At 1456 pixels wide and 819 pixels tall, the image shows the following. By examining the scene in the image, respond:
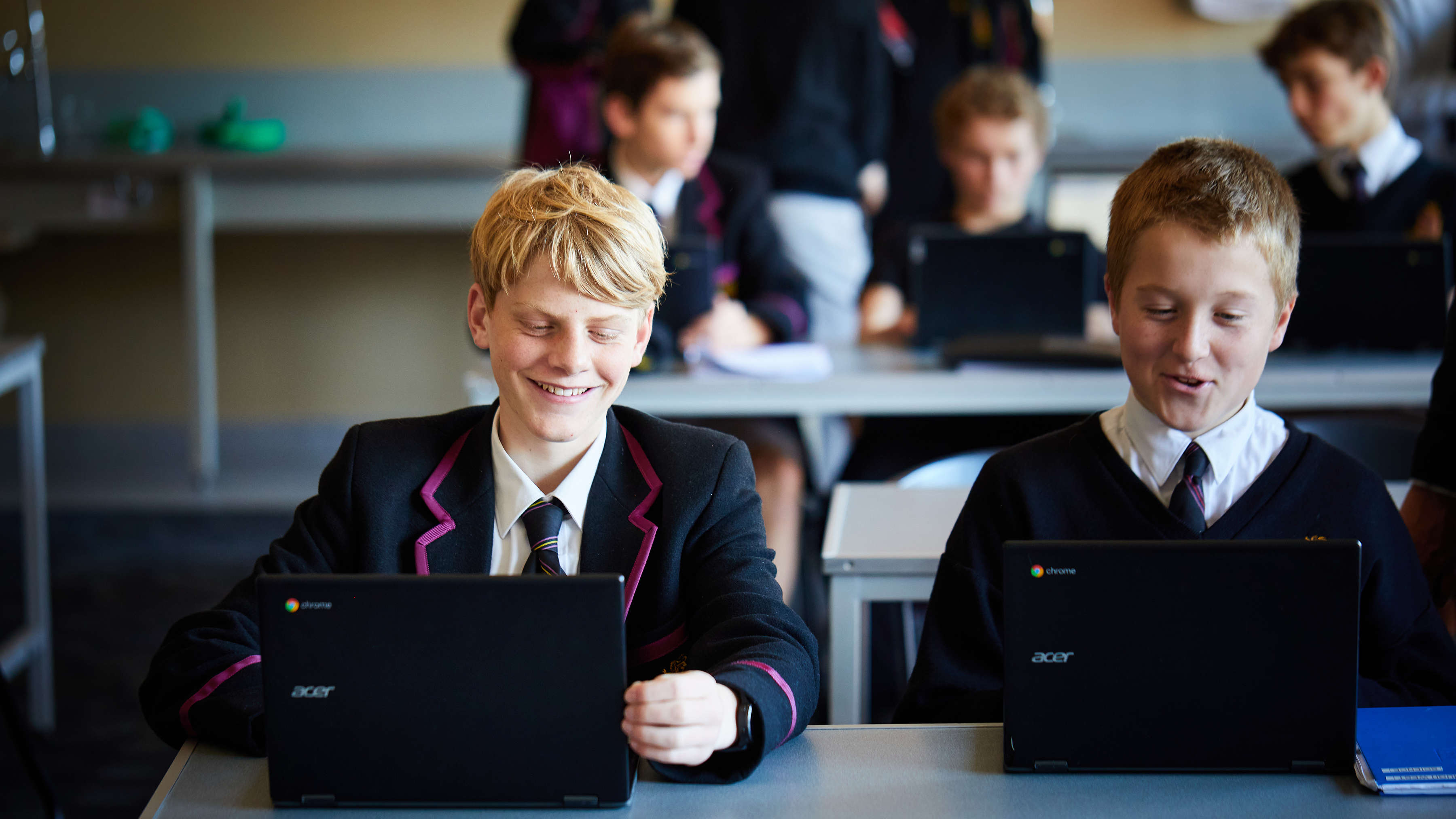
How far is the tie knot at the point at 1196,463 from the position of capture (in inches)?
45.1

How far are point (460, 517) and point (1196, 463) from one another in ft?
2.24

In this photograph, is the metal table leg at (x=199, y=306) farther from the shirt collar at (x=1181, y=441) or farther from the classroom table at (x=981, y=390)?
the shirt collar at (x=1181, y=441)

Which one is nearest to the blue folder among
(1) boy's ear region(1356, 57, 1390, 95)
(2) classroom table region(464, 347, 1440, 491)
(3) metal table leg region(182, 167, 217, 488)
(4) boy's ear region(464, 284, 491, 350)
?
(4) boy's ear region(464, 284, 491, 350)

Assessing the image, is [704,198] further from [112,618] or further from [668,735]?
[668,735]

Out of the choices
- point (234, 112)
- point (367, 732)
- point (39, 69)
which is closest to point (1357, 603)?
point (367, 732)

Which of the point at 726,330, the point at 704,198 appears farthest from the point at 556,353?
the point at 704,198

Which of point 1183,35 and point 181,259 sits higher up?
point 1183,35

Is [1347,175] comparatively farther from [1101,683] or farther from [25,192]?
[25,192]

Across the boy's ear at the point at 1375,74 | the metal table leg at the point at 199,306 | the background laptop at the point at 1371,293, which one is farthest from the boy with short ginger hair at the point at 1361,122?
the metal table leg at the point at 199,306

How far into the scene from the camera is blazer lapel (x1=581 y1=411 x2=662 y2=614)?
112 centimetres

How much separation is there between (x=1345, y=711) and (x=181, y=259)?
4363 millimetres

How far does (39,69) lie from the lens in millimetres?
4332

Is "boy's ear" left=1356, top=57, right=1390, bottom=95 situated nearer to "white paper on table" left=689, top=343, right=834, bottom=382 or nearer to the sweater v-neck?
"white paper on table" left=689, top=343, right=834, bottom=382

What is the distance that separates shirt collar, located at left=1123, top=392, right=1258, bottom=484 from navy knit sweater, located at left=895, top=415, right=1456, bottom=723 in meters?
0.03
